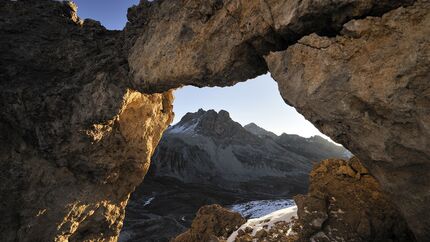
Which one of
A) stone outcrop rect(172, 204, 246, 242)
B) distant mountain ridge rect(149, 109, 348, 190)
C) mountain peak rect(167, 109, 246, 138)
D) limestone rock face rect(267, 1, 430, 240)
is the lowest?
stone outcrop rect(172, 204, 246, 242)

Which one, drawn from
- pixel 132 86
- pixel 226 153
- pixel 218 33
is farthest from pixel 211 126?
pixel 218 33

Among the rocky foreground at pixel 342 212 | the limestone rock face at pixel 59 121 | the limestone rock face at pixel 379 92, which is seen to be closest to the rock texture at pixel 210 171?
the limestone rock face at pixel 59 121

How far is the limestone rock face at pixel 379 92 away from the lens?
18.6 ft

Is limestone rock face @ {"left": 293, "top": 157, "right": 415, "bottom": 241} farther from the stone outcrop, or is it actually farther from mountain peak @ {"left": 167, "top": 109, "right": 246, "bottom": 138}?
mountain peak @ {"left": 167, "top": 109, "right": 246, "bottom": 138}

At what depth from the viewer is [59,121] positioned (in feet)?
38.4

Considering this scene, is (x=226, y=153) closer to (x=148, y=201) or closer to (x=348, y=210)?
(x=148, y=201)

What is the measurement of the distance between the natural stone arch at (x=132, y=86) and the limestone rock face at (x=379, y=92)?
3 centimetres

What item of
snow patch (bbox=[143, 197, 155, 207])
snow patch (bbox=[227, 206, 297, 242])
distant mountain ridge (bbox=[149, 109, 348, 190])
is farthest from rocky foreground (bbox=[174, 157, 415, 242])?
distant mountain ridge (bbox=[149, 109, 348, 190])

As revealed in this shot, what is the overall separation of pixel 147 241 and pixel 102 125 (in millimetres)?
28777

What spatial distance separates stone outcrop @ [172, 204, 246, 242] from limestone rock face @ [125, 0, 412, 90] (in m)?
7.70

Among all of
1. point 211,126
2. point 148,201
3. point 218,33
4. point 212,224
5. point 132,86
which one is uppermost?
point 211,126

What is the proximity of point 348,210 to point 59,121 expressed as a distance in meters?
9.83

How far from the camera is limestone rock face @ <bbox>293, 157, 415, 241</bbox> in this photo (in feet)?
30.8

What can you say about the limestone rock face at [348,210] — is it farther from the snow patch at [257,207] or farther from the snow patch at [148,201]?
the snow patch at [148,201]
